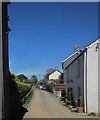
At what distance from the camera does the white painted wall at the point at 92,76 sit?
88.4 ft

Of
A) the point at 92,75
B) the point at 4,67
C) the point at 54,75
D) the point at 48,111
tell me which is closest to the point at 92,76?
the point at 92,75

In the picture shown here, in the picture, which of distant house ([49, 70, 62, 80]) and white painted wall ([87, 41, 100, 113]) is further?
distant house ([49, 70, 62, 80])

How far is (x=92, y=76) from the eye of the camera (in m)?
27.4

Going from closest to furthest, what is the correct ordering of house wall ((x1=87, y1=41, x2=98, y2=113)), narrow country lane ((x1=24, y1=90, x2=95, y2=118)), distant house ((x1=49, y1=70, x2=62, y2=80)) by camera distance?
narrow country lane ((x1=24, y1=90, x2=95, y2=118)) → house wall ((x1=87, y1=41, x2=98, y2=113)) → distant house ((x1=49, y1=70, x2=62, y2=80))

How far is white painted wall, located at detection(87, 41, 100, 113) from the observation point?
88.4 feet

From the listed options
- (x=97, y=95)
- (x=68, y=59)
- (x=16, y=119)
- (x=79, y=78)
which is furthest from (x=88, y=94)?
(x=68, y=59)

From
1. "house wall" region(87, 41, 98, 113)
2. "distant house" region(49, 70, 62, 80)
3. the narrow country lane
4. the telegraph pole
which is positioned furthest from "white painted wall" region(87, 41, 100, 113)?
"distant house" region(49, 70, 62, 80)

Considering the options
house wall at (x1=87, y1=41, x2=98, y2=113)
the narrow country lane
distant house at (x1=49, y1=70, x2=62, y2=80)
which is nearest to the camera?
the narrow country lane

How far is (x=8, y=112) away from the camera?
3.70m

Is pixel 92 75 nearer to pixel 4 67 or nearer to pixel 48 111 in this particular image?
pixel 48 111

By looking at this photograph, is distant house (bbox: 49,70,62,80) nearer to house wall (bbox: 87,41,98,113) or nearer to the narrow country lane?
the narrow country lane

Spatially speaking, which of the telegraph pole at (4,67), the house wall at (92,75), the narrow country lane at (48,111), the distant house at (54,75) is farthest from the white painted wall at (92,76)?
the distant house at (54,75)

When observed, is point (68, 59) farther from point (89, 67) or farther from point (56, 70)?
point (56, 70)

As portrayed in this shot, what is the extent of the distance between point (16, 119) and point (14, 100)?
0.84 ft
